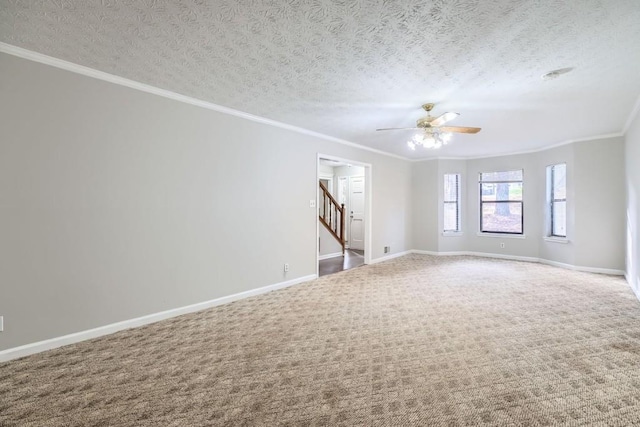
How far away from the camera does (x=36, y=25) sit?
2.26m

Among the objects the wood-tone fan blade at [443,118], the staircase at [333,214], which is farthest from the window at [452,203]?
the wood-tone fan blade at [443,118]

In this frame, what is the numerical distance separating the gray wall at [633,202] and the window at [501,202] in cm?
212

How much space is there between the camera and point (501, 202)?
7.71 metres

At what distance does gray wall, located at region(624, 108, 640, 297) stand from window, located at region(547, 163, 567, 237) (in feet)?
3.67

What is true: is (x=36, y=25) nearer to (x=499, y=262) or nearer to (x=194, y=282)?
(x=194, y=282)

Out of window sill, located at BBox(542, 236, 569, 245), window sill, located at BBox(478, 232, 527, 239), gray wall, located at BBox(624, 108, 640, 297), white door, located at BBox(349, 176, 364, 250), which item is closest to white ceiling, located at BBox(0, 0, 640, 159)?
gray wall, located at BBox(624, 108, 640, 297)

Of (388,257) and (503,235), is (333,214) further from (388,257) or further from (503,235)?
(503,235)

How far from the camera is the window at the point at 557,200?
21.4ft

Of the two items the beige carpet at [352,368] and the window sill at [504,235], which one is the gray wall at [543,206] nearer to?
the window sill at [504,235]

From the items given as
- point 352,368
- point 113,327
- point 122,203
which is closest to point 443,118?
point 352,368

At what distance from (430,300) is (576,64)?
301 cm

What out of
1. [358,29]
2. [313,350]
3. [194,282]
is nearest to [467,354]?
[313,350]

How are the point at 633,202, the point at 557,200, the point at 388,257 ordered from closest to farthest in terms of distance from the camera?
1. the point at 633,202
2. the point at 557,200
3. the point at 388,257

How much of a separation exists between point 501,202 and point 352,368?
22.8 ft
